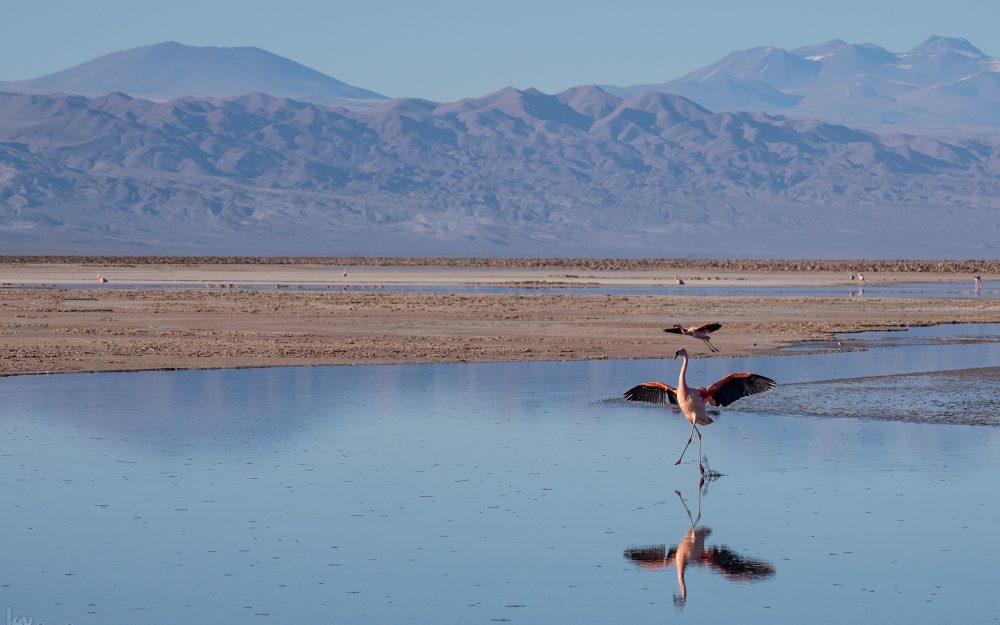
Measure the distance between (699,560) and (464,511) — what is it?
2.49m

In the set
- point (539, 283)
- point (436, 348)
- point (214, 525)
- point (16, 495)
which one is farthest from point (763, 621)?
point (539, 283)

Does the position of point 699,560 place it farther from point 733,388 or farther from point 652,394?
point 652,394

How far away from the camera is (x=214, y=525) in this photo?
43.5 feet

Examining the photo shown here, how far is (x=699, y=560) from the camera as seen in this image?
40.3 ft

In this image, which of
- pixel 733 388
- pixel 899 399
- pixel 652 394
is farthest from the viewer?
pixel 899 399

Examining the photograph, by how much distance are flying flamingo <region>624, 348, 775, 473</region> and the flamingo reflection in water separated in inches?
126

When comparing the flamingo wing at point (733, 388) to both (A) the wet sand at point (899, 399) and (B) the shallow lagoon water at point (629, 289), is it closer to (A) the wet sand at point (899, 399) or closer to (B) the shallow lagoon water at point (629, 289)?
(A) the wet sand at point (899, 399)

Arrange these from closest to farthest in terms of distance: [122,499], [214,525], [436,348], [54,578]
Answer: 1. [54,578]
2. [214,525]
3. [122,499]
4. [436,348]

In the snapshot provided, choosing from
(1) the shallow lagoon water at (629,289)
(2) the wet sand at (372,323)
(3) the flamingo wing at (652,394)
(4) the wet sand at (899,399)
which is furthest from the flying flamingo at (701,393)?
(1) the shallow lagoon water at (629,289)

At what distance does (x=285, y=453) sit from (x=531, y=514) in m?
4.13

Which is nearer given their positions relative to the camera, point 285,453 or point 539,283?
point 285,453

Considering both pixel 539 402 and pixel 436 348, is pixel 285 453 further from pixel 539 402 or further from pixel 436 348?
pixel 436 348

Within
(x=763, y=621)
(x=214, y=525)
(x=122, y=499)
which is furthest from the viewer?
(x=122, y=499)

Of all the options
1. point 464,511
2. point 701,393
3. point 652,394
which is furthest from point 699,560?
point 652,394
